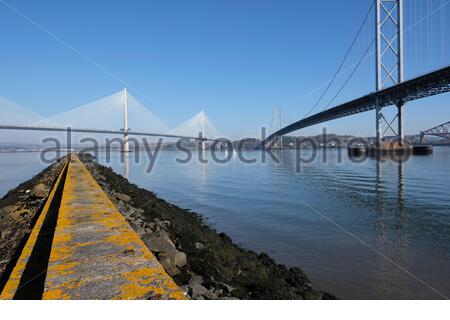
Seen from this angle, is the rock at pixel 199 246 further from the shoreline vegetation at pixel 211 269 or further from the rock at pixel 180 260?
the rock at pixel 180 260

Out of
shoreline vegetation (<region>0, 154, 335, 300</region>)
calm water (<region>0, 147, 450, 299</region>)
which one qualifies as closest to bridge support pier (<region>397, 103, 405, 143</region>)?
calm water (<region>0, 147, 450, 299</region>)

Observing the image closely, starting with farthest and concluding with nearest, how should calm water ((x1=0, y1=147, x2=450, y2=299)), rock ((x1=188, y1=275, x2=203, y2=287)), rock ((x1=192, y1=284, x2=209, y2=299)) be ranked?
calm water ((x1=0, y1=147, x2=450, y2=299)) < rock ((x1=188, y1=275, x2=203, y2=287)) < rock ((x1=192, y1=284, x2=209, y2=299))

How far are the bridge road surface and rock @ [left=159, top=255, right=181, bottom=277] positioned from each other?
1.29ft

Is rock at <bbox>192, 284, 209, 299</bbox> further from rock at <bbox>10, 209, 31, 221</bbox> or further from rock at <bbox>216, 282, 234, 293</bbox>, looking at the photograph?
rock at <bbox>10, 209, 31, 221</bbox>

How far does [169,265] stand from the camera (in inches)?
137

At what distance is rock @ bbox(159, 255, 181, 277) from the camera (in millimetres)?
3412

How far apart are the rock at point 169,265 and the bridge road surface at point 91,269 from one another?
0.39m

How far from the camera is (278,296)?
3.63 meters

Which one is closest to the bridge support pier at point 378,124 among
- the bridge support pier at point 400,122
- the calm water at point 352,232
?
the bridge support pier at point 400,122

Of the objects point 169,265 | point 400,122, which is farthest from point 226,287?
point 400,122

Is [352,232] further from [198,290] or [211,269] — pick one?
[198,290]

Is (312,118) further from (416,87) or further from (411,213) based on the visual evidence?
(411,213)

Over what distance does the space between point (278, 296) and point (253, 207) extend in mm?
7820

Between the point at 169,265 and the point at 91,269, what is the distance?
1097mm
